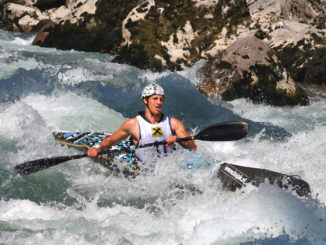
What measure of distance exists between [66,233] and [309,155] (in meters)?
4.55

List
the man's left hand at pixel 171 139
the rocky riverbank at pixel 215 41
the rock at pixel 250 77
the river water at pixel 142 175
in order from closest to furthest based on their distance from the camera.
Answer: the river water at pixel 142 175, the man's left hand at pixel 171 139, the rock at pixel 250 77, the rocky riverbank at pixel 215 41

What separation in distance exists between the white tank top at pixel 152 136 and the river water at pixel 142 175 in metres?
0.17

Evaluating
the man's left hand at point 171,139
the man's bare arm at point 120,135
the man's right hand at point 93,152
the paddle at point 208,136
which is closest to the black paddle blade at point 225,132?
the paddle at point 208,136

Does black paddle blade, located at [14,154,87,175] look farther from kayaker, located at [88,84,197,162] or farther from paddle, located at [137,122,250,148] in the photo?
paddle, located at [137,122,250,148]

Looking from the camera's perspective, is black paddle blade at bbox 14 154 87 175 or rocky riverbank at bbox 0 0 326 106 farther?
rocky riverbank at bbox 0 0 326 106

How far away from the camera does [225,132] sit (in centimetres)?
550

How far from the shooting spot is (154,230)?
165 inches

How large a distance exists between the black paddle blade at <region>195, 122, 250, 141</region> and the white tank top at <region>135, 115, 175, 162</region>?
47 centimetres

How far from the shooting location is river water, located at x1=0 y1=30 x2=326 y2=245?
406 centimetres

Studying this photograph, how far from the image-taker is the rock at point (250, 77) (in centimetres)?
938

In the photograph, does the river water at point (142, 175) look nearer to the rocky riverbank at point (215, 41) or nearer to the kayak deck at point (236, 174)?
the kayak deck at point (236, 174)

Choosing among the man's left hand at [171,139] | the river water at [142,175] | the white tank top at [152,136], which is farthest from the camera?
the white tank top at [152,136]

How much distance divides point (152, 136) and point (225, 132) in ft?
3.36

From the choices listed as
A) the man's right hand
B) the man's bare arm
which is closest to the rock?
the man's bare arm
